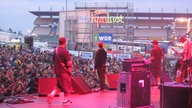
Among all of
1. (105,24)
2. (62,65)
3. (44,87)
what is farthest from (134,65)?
(105,24)

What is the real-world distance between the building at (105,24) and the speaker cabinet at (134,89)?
1525 cm

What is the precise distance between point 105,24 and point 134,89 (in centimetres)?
3976

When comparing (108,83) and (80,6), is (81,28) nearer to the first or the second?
(80,6)

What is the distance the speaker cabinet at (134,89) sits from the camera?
24.3 feet

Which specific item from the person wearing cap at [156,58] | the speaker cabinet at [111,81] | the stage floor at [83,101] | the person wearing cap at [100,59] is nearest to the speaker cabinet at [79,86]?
the stage floor at [83,101]

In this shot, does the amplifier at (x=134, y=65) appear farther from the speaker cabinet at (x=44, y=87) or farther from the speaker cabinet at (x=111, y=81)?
the speaker cabinet at (x=111, y=81)

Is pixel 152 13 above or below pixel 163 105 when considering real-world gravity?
above

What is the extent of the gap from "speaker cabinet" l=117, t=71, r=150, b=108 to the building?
15.2 m

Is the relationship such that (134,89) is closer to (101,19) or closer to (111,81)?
(111,81)

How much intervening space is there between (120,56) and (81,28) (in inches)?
436

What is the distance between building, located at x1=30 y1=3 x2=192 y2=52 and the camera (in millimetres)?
36438

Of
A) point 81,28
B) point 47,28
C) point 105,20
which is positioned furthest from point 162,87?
point 47,28

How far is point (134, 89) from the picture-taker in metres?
7.42

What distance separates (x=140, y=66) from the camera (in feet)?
25.3
